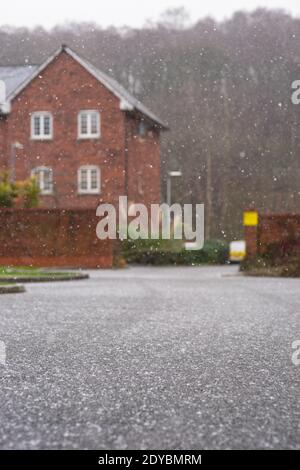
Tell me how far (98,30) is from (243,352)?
3759cm

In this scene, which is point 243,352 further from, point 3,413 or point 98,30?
point 98,30

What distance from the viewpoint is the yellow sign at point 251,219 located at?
2872 cm

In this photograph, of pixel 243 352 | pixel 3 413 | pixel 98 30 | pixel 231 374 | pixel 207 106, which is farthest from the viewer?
pixel 207 106

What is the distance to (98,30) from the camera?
1683 inches

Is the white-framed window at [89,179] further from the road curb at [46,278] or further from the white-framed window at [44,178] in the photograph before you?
the road curb at [46,278]

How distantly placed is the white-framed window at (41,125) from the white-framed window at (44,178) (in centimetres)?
158

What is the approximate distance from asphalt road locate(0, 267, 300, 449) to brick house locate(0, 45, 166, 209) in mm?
24872

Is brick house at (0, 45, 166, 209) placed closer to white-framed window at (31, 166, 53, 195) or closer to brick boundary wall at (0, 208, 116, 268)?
white-framed window at (31, 166, 53, 195)

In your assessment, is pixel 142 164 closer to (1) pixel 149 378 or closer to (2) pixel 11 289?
(2) pixel 11 289

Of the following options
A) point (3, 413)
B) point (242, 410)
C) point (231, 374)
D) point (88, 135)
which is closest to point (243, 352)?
point (231, 374)

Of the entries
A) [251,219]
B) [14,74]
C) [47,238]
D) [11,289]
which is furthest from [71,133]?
[11,289]

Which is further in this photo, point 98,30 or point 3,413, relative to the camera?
point 98,30

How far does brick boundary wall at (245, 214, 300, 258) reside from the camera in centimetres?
2758

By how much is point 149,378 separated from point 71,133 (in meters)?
32.3
